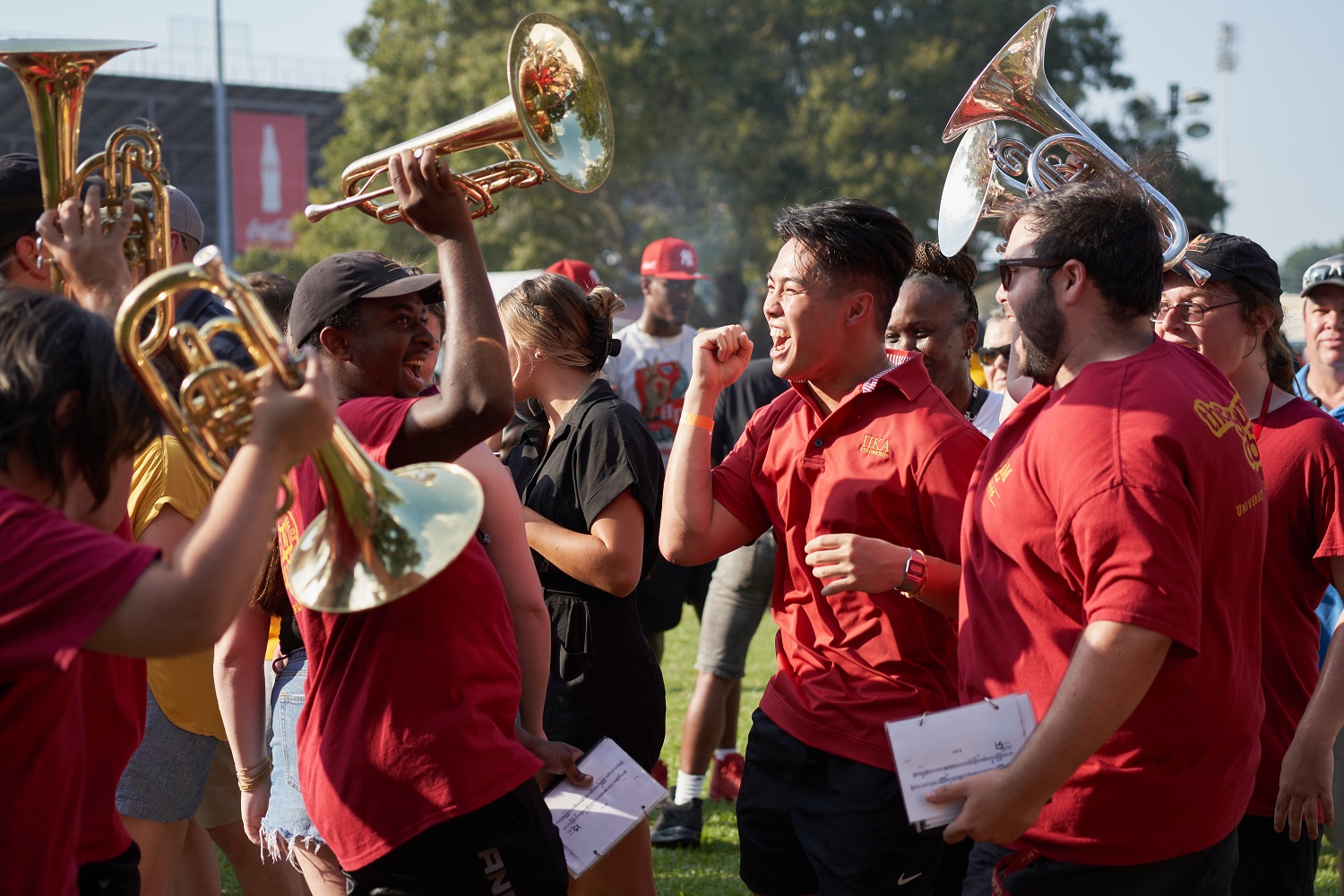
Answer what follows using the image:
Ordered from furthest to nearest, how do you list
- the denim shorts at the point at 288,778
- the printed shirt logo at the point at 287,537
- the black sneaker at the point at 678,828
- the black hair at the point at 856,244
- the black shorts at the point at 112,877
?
the black sneaker at the point at 678,828 → the black hair at the point at 856,244 → the denim shorts at the point at 288,778 → the printed shirt logo at the point at 287,537 → the black shorts at the point at 112,877

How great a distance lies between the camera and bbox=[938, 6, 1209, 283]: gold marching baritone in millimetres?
3398

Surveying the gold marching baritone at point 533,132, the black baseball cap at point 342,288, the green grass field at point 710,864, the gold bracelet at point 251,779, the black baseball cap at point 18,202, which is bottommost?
the green grass field at point 710,864

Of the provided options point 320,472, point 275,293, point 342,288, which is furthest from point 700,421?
point 275,293

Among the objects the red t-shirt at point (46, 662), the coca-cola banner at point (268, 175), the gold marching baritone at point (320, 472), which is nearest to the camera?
the red t-shirt at point (46, 662)

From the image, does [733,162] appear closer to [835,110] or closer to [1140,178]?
→ [835,110]

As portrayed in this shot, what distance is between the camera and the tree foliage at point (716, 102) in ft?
105

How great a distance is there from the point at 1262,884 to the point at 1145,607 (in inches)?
61.4

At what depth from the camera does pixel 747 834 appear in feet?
10.7

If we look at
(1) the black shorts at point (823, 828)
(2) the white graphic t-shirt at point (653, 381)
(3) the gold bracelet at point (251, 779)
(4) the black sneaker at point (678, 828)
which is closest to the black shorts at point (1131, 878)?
(1) the black shorts at point (823, 828)

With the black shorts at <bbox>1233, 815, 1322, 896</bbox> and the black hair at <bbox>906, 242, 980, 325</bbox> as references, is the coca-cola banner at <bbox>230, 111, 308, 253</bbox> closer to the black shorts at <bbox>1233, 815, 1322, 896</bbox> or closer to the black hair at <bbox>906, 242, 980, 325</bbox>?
the black hair at <bbox>906, 242, 980, 325</bbox>

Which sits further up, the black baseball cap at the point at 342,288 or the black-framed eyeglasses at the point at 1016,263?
the black-framed eyeglasses at the point at 1016,263

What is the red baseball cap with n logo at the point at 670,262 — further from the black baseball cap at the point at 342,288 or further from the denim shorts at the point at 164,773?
the black baseball cap at the point at 342,288

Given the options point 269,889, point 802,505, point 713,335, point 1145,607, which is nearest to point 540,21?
point 713,335

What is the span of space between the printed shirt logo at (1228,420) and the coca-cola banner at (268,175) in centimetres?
4646
